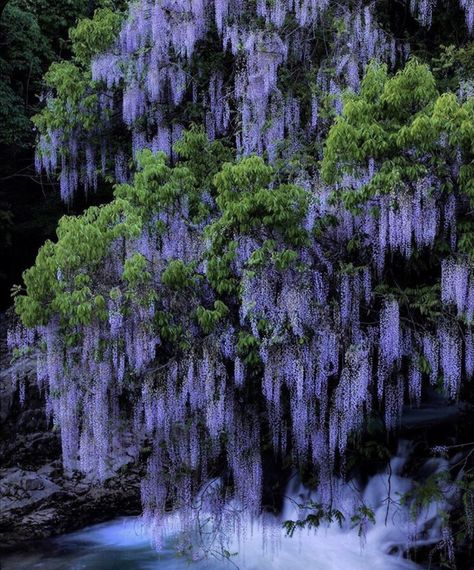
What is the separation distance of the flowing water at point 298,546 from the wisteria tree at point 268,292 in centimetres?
58

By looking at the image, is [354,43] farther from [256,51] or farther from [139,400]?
[139,400]

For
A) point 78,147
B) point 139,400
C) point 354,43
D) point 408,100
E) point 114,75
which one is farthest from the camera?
point 78,147

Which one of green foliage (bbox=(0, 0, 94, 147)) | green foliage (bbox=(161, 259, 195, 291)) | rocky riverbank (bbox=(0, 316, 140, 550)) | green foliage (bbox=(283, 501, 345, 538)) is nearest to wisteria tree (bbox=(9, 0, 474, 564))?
green foliage (bbox=(161, 259, 195, 291))

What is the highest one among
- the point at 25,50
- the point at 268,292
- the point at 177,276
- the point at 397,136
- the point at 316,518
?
the point at 25,50

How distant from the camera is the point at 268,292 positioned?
760 centimetres

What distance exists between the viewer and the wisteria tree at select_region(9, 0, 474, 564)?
291 inches

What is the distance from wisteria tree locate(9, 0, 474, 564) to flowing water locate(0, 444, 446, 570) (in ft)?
1.91

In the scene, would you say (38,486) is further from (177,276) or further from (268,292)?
(268,292)

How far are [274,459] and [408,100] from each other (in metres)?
5.18

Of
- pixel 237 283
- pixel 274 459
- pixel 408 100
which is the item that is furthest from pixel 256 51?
pixel 274 459

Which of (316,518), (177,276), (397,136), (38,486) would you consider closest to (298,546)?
(316,518)

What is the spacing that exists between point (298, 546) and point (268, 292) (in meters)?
4.05

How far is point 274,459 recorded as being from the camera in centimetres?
1012

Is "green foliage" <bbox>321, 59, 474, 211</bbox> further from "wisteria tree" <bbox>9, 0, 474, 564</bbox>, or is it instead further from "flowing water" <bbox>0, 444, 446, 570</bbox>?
"flowing water" <bbox>0, 444, 446, 570</bbox>
